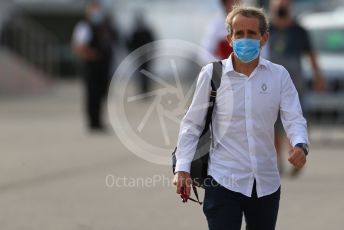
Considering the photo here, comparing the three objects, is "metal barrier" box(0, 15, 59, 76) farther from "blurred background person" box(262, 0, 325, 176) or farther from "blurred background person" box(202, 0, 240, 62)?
"blurred background person" box(202, 0, 240, 62)

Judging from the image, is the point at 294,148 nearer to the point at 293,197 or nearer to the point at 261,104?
the point at 261,104

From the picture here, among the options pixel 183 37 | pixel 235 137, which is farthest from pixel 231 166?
pixel 183 37

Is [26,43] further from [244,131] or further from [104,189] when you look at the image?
[244,131]

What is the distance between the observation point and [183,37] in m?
40.4

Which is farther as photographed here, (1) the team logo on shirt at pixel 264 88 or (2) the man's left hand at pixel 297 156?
(1) the team logo on shirt at pixel 264 88

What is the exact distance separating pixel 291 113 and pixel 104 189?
548 cm

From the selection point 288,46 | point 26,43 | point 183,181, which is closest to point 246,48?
point 183,181

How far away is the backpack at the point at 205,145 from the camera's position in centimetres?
577

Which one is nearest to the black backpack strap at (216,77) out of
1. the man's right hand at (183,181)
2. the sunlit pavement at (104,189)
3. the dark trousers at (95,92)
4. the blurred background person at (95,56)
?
the man's right hand at (183,181)

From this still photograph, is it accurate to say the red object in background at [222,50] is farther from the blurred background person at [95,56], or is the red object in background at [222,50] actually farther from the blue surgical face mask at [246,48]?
the blurred background person at [95,56]

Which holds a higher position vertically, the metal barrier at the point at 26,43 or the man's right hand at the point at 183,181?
the man's right hand at the point at 183,181

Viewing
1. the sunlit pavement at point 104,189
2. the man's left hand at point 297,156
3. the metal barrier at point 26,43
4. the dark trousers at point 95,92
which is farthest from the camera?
the metal barrier at point 26,43

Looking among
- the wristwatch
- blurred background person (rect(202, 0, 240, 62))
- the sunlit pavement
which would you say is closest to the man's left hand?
the wristwatch

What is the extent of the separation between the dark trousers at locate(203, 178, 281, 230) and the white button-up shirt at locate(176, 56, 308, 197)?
38mm
